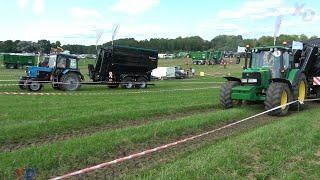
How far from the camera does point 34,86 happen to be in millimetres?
24297

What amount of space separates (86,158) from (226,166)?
2.47 metres

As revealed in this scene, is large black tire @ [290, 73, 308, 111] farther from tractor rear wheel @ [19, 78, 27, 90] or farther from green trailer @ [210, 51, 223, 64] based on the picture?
green trailer @ [210, 51, 223, 64]

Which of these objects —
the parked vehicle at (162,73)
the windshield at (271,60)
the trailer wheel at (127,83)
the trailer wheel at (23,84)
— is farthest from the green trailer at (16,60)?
the windshield at (271,60)

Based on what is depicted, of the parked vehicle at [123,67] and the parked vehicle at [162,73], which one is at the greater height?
the parked vehicle at [123,67]

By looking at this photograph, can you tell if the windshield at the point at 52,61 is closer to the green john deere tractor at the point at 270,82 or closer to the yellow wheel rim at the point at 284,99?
the green john deere tractor at the point at 270,82

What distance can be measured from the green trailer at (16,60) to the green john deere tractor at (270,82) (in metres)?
52.4

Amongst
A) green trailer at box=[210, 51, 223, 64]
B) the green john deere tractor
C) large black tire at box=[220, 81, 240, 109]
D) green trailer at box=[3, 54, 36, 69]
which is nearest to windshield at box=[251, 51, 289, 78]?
the green john deere tractor

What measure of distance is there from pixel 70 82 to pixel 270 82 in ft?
44.8

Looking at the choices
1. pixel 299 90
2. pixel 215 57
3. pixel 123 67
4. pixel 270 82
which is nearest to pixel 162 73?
pixel 123 67

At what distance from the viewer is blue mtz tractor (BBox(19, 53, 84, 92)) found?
24297 mm

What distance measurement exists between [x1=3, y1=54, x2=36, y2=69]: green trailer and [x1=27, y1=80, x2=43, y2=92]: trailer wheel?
1609 inches

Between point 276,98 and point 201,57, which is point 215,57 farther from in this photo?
point 276,98

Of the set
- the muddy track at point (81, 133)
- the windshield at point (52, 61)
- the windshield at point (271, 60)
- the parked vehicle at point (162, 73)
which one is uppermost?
the windshield at point (271, 60)

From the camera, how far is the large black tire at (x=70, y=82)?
82.0ft
